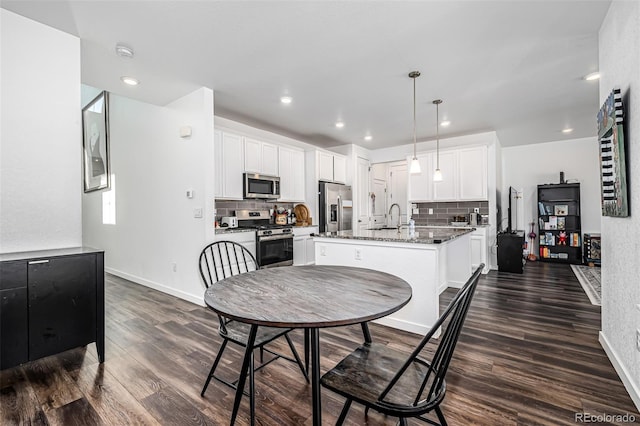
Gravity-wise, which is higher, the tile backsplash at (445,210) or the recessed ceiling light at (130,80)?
the recessed ceiling light at (130,80)

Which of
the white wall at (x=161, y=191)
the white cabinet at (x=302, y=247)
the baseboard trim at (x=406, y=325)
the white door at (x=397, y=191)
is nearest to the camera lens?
the baseboard trim at (x=406, y=325)

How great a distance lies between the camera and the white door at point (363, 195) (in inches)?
246

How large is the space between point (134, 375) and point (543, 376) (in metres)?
2.78

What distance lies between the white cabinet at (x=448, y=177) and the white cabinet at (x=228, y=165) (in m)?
3.74

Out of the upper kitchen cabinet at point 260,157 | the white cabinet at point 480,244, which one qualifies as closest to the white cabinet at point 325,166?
the upper kitchen cabinet at point 260,157

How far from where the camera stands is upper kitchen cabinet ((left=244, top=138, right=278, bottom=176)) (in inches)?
173

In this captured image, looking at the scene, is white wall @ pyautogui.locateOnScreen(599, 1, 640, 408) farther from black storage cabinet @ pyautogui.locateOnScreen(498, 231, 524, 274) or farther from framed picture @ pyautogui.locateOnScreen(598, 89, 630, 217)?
black storage cabinet @ pyautogui.locateOnScreen(498, 231, 524, 274)

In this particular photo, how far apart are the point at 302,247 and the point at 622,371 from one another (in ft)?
12.4

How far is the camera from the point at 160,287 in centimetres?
407

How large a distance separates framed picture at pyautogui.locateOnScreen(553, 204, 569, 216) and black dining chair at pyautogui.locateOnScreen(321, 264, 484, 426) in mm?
6418

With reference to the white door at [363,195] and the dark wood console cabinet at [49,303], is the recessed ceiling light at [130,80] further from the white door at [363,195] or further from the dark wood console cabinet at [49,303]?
the white door at [363,195]

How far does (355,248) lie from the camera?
306 centimetres

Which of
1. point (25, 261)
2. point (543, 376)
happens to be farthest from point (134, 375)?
point (543, 376)

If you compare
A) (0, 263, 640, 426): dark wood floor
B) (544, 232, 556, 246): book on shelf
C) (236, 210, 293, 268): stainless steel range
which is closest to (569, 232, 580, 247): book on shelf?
(544, 232, 556, 246): book on shelf
